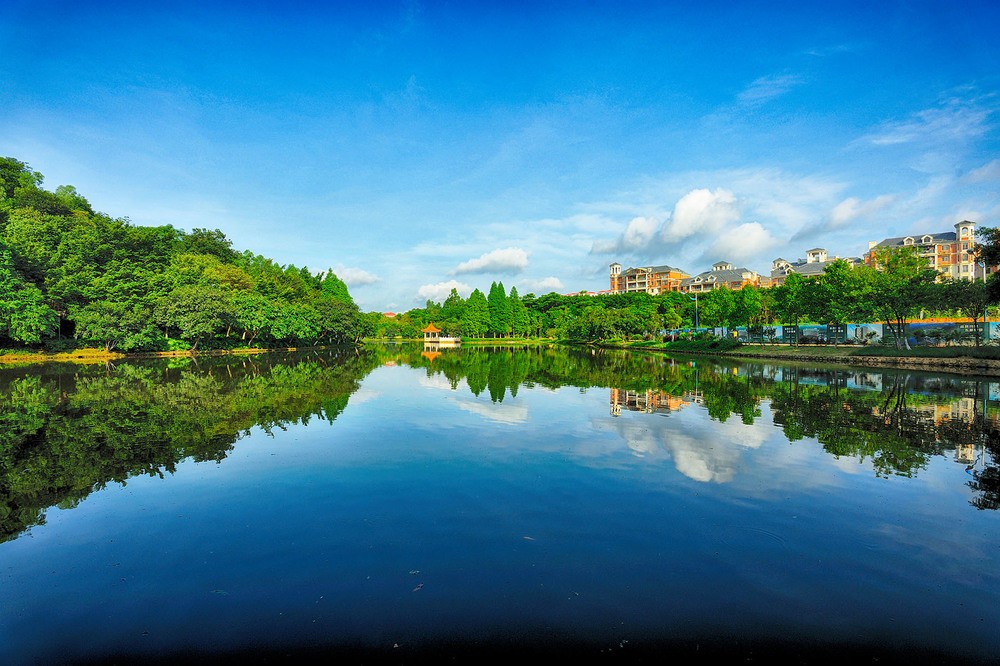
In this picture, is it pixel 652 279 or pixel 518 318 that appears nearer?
pixel 518 318

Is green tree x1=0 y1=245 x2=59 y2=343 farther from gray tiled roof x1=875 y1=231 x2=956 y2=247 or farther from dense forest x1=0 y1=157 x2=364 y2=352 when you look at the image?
gray tiled roof x1=875 y1=231 x2=956 y2=247

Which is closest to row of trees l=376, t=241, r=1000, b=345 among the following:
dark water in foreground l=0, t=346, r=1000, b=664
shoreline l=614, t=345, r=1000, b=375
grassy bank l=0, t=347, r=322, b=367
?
shoreline l=614, t=345, r=1000, b=375

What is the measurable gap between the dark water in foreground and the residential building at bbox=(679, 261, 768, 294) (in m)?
105

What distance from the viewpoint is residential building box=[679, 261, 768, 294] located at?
108812 mm

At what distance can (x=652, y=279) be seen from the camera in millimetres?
121000

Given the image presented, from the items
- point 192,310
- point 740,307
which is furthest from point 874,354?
point 192,310

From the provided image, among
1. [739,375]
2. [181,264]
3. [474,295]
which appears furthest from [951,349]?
[474,295]

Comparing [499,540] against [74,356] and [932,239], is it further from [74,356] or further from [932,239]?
[932,239]

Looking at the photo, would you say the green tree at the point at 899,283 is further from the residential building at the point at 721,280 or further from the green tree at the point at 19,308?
the residential building at the point at 721,280

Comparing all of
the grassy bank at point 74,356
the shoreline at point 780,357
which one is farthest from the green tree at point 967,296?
the grassy bank at point 74,356

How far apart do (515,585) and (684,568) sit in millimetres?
1709

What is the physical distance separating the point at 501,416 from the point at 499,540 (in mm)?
7973

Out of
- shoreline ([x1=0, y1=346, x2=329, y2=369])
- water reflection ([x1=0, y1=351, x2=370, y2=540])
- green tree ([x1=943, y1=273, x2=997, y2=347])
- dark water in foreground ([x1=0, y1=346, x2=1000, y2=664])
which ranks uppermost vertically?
green tree ([x1=943, y1=273, x2=997, y2=347])

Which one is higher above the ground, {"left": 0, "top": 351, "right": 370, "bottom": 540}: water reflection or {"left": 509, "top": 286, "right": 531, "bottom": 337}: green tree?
{"left": 509, "top": 286, "right": 531, "bottom": 337}: green tree
